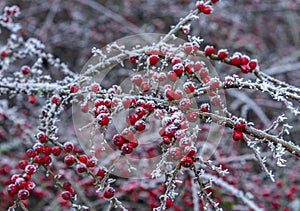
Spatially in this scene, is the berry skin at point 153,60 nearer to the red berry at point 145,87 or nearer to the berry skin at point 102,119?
the red berry at point 145,87

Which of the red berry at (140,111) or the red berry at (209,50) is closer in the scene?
the red berry at (140,111)

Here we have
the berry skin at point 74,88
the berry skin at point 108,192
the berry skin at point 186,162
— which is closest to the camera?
the berry skin at point 186,162

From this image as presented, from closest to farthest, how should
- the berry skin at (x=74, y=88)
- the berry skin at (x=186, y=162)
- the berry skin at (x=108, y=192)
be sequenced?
the berry skin at (x=186, y=162), the berry skin at (x=108, y=192), the berry skin at (x=74, y=88)

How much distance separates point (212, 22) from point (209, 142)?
1545 millimetres

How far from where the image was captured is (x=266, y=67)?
126 inches

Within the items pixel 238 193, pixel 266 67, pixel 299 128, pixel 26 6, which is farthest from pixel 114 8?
pixel 238 193

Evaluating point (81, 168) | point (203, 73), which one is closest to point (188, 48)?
point (203, 73)

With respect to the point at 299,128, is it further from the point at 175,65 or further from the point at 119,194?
the point at 175,65

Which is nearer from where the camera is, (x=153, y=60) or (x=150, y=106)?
(x=150, y=106)

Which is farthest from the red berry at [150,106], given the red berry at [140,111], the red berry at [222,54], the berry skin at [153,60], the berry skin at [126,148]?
the red berry at [222,54]

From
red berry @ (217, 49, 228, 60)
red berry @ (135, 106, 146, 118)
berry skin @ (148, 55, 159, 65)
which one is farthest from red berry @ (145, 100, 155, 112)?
red berry @ (217, 49, 228, 60)

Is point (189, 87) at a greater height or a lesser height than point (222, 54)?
lesser

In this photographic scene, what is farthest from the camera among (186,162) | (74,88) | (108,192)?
(74,88)

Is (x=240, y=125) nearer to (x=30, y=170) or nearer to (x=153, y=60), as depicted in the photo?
(x=153, y=60)
